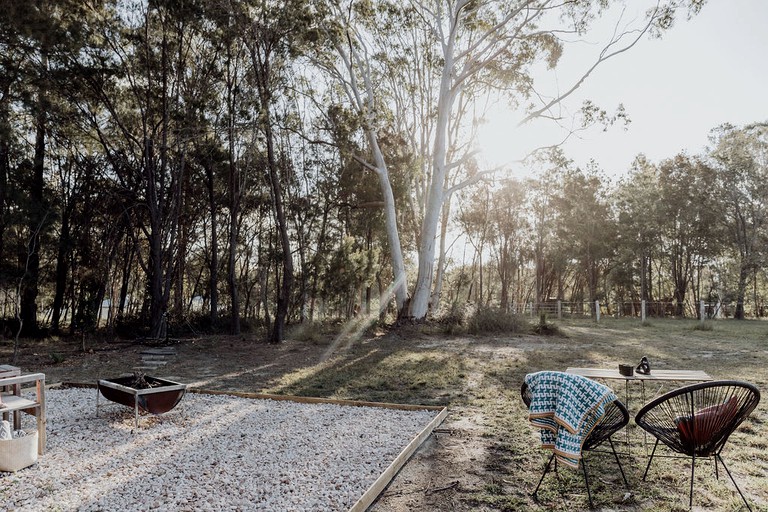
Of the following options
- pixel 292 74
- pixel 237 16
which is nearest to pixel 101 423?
pixel 237 16

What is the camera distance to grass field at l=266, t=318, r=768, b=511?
9.25ft

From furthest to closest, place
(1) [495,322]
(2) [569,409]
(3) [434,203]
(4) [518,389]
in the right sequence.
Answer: (3) [434,203] < (1) [495,322] < (4) [518,389] < (2) [569,409]

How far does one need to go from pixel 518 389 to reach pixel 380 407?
1907mm

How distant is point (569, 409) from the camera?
2695mm

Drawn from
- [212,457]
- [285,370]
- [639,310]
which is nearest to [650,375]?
[212,457]

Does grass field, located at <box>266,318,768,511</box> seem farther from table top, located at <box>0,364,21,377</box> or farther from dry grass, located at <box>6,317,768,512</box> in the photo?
table top, located at <box>0,364,21,377</box>

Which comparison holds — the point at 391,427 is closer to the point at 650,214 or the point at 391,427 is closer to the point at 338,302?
the point at 338,302

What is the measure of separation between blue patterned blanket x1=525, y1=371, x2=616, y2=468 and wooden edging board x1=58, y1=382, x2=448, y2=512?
983 millimetres

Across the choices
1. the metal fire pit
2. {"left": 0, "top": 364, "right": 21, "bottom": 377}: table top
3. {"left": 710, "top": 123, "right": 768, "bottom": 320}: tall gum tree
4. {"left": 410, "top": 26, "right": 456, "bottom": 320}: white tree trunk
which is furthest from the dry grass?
{"left": 710, "top": 123, "right": 768, "bottom": 320}: tall gum tree

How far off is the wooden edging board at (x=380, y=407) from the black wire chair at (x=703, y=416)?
1.52 m

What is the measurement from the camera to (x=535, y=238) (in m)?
27.2

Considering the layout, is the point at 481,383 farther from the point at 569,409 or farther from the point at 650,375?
the point at 569,409

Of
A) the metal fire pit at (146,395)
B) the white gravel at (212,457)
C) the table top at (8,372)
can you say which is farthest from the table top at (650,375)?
the table top at (8,372)

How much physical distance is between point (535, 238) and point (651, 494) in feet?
83.3
